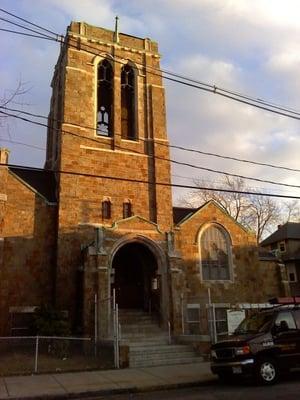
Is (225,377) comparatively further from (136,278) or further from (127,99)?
(127,99)

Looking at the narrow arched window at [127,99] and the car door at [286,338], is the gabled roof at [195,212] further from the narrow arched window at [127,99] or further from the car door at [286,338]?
the car door at [286,338]

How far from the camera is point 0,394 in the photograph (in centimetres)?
1065

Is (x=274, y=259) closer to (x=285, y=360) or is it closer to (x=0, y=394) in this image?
(x=285, y=360)

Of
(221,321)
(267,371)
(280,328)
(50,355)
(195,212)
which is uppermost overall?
(195,212)

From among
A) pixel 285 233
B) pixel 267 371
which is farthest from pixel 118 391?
pixel 285 233

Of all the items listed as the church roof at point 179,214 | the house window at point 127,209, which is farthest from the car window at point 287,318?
the church roof at point 179,214

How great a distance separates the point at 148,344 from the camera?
60.3 ft

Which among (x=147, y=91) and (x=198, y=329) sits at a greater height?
(x=147, y=91)

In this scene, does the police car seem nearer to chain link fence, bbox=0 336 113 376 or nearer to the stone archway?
chain link fence, bbox=0 336 113 376

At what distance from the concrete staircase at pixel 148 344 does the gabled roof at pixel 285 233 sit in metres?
23.1

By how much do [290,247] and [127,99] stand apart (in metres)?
22.4

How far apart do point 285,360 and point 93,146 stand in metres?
15.9

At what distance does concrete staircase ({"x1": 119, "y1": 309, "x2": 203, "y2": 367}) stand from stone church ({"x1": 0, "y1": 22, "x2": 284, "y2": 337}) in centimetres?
71

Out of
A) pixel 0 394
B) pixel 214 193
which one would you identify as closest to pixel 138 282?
pixel 0 394
